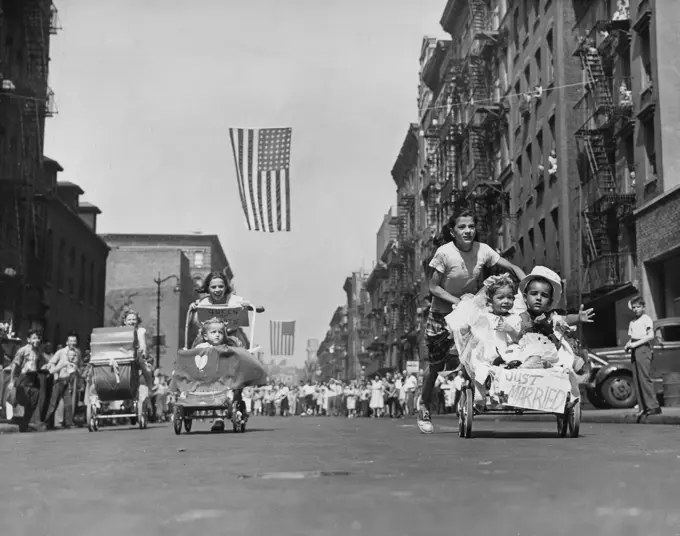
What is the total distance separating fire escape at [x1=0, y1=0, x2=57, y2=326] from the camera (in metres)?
41.4

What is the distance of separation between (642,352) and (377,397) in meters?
32.8

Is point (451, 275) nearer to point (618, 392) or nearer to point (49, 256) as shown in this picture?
point (618, 392)

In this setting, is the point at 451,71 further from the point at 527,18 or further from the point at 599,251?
the point at 599,251

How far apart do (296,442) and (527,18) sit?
37625 millimetres

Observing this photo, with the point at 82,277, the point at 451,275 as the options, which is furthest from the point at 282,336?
the point at 451,275

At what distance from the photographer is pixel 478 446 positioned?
7879mm

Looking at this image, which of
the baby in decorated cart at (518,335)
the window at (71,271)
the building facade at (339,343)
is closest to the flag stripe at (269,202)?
the baby in decorated cart at (518,335)

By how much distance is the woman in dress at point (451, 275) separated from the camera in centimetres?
990

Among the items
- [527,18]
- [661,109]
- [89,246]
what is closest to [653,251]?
[661,109]

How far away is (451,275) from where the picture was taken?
32.9 feet

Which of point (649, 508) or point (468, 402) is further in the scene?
point (468, 402)

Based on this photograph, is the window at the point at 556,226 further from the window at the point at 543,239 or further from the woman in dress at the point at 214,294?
the woman in dress at the point at 214,294

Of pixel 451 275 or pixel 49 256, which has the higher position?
pixel 49 256

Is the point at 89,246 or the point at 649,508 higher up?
the point at 89,246
